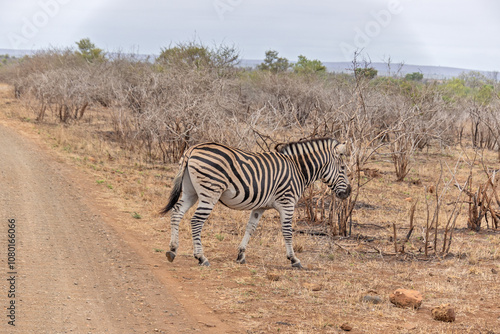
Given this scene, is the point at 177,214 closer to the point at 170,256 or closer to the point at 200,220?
the point at 200,220

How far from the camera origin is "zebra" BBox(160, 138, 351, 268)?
6.23m

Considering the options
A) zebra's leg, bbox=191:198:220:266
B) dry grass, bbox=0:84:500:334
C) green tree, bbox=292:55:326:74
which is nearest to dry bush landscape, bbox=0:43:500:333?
dry grass, bbox=0:84:500:334

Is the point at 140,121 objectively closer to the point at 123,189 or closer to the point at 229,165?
the point at 123,189

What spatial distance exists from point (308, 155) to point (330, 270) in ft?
5.08

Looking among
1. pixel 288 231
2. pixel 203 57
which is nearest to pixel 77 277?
pixel 288 231

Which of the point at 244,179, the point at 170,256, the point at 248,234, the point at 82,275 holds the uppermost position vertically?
the point at 244,179

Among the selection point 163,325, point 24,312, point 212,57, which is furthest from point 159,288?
point 212,57

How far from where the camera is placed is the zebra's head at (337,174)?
7156 millimetres

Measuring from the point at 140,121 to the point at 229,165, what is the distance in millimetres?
9252

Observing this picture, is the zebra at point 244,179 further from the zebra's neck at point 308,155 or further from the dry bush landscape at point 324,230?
the dry bush landscape at point 324,230

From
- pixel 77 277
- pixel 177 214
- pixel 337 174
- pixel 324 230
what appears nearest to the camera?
pixel 77 277

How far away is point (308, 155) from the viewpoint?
23.1 ft

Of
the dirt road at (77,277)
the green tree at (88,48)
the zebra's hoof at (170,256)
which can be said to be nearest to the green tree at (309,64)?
the green tree at (88,48)

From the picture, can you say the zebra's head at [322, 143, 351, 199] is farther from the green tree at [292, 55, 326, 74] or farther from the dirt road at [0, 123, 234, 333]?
the green tree at [292, 55, 326, 74]
